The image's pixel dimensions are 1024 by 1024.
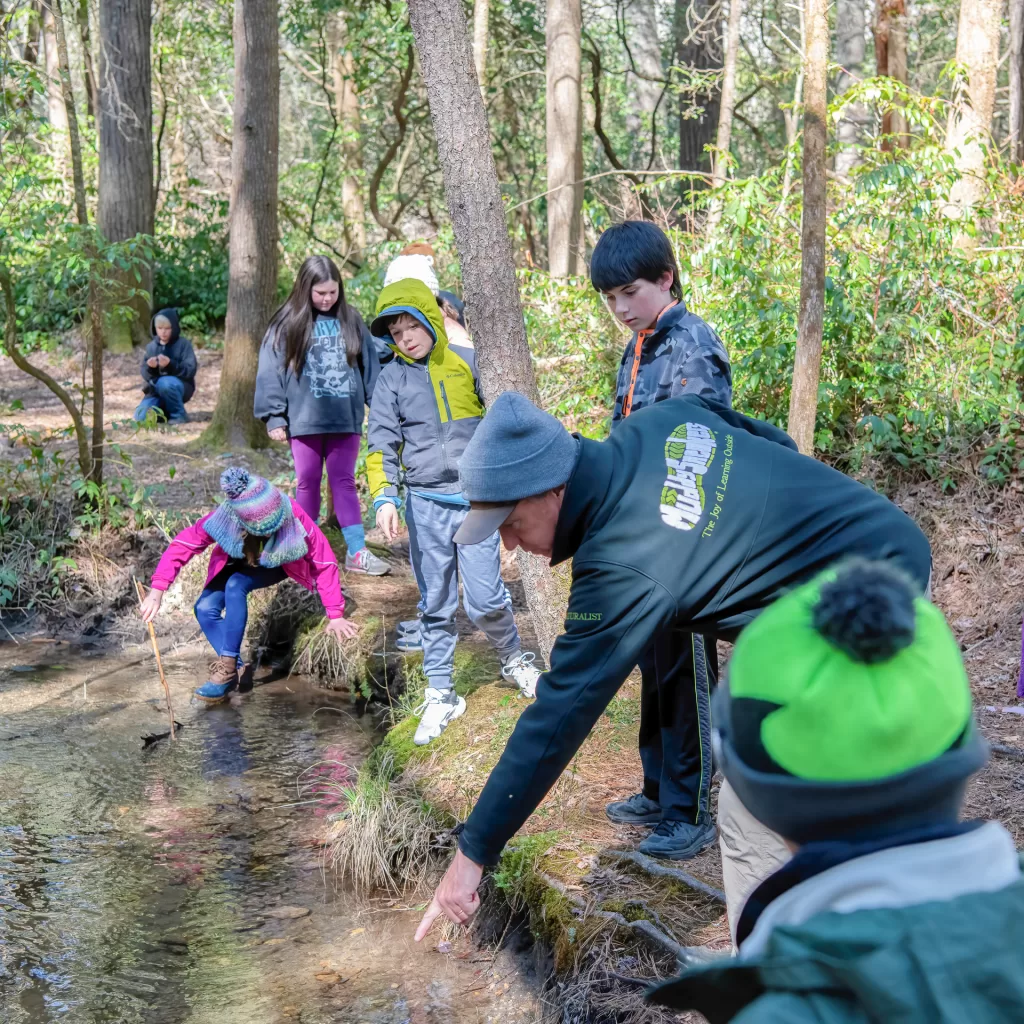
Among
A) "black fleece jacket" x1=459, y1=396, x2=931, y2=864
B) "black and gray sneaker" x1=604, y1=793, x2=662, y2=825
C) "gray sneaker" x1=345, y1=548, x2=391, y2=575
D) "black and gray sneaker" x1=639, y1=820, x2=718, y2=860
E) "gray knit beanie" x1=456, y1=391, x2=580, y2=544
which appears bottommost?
"gray sneaker" x1=345, y1=548, x2=391, y2=575

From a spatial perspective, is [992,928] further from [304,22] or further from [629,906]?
[304,22]

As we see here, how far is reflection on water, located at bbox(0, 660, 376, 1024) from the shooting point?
3.68 metres

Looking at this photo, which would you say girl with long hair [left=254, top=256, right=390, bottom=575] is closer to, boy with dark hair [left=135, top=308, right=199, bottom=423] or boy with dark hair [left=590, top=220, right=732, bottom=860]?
boy with dark hair [left=590, top=220, right=732, bottom=860]

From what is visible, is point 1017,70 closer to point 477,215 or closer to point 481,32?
point 481,32

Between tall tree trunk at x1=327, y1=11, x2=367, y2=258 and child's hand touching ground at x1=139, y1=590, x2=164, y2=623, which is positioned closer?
child's hand touching ground at x1=139, y1=590, x2=164, y2=623

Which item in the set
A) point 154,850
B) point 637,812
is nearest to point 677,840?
point 637,812

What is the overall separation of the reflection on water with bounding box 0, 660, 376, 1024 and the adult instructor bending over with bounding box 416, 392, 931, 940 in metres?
1.76

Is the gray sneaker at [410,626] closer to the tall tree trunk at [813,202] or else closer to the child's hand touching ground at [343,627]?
the child's hand touching ground at [343,627]

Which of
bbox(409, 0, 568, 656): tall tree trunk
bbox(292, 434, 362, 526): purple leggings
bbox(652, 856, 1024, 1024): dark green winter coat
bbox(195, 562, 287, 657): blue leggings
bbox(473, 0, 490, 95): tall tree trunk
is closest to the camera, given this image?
bbox(652, 856, 1024, 1024): dark green winter coat

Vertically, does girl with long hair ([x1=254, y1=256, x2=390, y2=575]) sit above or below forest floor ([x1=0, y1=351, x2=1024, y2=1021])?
above

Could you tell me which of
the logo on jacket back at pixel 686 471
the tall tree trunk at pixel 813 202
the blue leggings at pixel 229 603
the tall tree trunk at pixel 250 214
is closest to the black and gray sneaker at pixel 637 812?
the logo on jacket back at pixel 686 471

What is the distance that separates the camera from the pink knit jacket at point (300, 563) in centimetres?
609

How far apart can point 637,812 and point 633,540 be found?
1.94m

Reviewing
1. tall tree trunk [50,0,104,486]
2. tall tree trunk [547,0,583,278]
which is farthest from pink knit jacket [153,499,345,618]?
tall tree trunk [547,0,583,278]
